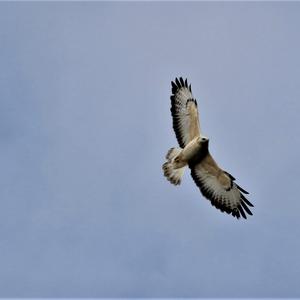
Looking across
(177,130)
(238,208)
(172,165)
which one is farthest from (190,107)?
(238,208)

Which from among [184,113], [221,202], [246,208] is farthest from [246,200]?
[184,113]

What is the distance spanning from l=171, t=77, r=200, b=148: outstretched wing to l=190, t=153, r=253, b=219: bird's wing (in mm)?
772

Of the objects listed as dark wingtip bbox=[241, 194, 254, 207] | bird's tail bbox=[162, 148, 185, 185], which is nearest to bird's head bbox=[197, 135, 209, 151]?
bird's tail bbox=[162, 148, 185, 185]

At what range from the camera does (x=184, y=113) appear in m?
14.3

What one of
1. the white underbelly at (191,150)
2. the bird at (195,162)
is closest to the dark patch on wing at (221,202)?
the bird at (195,162)

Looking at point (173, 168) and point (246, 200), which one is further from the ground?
point (173, 168)

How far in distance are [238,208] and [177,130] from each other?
2533 millimetres

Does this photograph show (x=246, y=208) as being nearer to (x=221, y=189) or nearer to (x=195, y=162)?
(x=221, y=189)

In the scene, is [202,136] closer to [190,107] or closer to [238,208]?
[190,107]

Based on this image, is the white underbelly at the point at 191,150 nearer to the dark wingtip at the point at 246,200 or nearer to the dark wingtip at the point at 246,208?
the dark wingtip at the point at 246,200

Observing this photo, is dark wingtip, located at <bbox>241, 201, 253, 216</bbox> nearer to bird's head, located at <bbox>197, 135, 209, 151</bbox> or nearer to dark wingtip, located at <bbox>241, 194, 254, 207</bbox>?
dark wingtip, located at <bbox>241, 194, 254, 207</bbox>

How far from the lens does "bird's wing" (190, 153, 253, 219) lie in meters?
14.2

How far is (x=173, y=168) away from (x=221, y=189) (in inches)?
57.5

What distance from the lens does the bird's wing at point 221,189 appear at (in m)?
14.2
